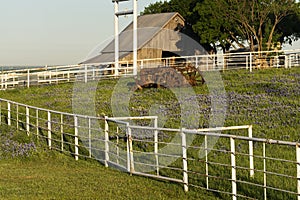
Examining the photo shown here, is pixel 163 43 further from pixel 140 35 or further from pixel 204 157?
pixel 204 157

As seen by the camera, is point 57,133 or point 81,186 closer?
point 81,186

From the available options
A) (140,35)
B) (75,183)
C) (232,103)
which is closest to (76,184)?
(75,183)

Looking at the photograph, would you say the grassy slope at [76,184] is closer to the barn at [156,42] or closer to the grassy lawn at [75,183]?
the grassy lawn at [75,183]

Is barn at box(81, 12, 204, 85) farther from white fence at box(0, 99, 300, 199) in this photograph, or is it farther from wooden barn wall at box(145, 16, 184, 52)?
white fence at box(0, 99, 300, 199)

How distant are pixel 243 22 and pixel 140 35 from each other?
34.0ft

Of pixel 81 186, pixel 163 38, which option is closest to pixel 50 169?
pixel 81 186

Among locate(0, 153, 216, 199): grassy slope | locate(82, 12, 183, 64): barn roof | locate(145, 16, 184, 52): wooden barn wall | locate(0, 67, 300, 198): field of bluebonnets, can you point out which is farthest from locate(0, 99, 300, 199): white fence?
locate(145, 16, 184, 52): wooden barn wall

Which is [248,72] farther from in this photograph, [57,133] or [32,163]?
[32,163]

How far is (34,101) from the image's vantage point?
91.1ft

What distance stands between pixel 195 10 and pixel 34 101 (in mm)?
31793

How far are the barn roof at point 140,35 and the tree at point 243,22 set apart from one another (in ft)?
10.4

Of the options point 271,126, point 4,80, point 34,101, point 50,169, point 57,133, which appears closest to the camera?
point 50,169

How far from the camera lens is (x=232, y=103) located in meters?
22.4

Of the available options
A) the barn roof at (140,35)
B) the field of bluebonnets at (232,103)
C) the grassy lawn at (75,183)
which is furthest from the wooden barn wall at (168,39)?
the grassy lawn at (75,183)
